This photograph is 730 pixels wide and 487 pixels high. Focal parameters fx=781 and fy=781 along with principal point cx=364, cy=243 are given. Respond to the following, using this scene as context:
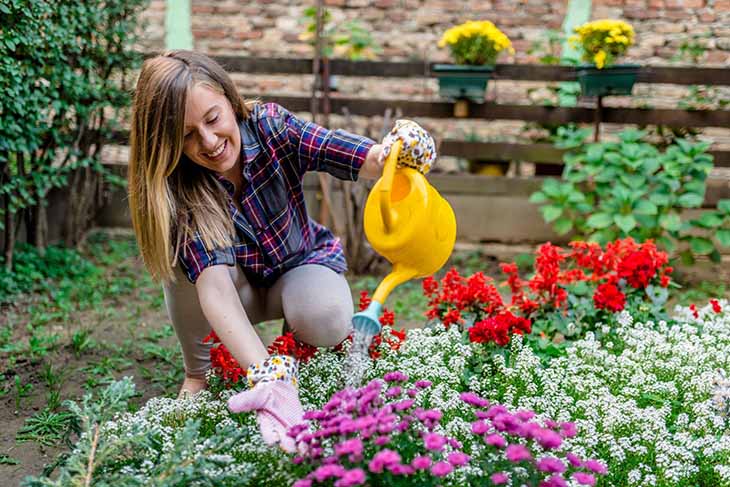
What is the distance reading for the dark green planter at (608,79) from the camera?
4.64 meters

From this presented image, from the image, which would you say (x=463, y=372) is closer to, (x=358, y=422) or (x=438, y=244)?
(x=438, y=244)

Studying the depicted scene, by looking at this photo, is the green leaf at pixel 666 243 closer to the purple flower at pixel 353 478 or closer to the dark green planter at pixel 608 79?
the dark green planter at pixel 608 79

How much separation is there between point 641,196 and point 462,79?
1.28 meters

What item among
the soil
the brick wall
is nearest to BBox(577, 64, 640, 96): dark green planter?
the brick wall

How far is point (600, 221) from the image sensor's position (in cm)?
435

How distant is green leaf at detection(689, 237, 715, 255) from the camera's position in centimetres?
442

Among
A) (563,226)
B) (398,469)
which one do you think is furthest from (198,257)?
(563,226)

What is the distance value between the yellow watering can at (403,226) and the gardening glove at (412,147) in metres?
0.02

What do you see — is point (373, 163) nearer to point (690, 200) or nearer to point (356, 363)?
point (356, 363)

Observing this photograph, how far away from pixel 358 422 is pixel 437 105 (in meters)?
3.72

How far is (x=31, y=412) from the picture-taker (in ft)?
8.52

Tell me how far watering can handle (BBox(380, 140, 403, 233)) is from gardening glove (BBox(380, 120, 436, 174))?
3cm

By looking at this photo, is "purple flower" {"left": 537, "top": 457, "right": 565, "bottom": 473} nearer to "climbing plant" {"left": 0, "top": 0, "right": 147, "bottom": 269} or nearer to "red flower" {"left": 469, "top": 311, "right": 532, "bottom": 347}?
"red flower" {"left": 469, "top": 311, "right": 532, "bottom": 347}

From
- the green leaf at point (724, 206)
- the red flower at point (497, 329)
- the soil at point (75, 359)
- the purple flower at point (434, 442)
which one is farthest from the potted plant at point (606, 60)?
the purple flower at point (434, 442)
